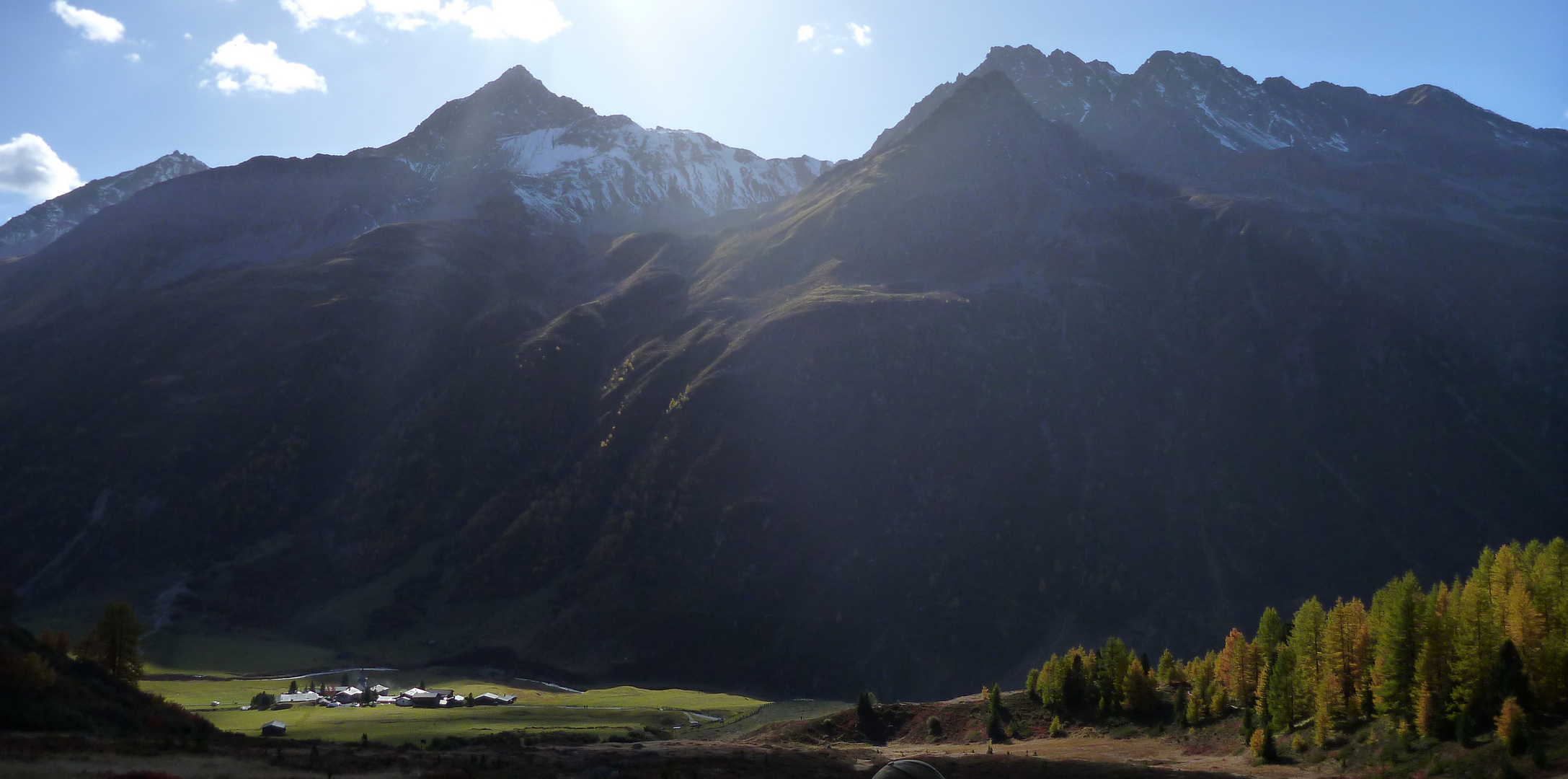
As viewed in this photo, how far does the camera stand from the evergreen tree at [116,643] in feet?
216

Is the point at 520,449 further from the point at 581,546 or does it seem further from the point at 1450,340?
the point at 1450,340

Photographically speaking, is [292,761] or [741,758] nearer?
[292,761]

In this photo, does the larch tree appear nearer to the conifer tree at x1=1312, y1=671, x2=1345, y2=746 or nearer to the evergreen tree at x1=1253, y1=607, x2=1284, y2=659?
the conifer tree at x1=1312, y1=671, x2=1345, y2=746

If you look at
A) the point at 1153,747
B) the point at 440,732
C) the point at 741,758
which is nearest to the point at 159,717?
the point at 440,732

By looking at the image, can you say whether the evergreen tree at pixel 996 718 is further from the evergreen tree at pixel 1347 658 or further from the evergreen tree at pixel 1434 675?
the evergreen tree at pixel 1434 675

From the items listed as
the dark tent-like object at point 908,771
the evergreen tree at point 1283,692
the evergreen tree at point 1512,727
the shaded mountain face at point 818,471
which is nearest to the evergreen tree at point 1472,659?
the evergreen tree at point 1512,727

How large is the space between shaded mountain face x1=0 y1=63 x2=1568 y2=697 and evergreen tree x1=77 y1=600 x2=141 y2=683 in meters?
63.1

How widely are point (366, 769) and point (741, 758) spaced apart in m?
19.9

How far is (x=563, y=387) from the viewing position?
185 metres

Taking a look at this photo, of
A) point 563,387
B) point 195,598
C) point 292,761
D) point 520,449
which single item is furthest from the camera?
point 563,387

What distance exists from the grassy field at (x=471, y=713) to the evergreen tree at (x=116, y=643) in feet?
25.9

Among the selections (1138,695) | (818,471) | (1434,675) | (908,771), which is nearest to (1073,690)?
(1138,695)

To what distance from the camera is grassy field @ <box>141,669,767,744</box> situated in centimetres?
6600

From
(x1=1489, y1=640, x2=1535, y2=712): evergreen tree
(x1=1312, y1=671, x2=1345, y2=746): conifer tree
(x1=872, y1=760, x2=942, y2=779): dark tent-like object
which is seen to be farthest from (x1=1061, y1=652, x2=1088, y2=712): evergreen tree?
(x1=872, y1=760, x2=942, y2=779): dark tent-like object
